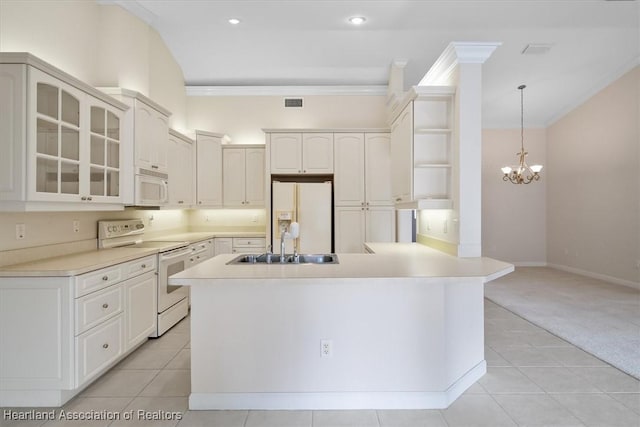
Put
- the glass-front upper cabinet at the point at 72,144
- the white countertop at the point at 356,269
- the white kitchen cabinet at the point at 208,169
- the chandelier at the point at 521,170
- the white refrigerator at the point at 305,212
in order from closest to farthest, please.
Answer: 1. the white countertop at the point at 356,269
2. the glass-front upper cabinet at the point at 72,144
3. the white refrigerator at the point at 305,212
4. the white kitchen cabinet at the point at 208,169
5. the chandelier at the point at 521,170

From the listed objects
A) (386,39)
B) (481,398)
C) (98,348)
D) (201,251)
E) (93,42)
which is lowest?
(481,398)

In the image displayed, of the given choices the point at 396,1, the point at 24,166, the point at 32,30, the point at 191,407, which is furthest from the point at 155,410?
the point at 396,1

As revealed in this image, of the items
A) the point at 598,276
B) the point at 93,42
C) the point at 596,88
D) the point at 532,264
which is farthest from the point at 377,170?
the point at 532,264

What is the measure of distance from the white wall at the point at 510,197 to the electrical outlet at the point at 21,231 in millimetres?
7338

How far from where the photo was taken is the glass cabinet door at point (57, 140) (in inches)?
88.7

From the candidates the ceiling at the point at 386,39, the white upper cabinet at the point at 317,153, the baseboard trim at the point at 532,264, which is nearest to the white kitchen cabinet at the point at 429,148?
the ceiling at the point at 386,39

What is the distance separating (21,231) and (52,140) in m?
0.72

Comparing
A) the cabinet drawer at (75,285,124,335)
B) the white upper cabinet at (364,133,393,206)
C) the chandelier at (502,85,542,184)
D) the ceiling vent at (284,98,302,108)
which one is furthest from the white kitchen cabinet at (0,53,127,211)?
the chandelier at (502,85,542,184)

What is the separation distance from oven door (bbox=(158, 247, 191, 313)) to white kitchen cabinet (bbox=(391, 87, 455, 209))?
8.07 ft

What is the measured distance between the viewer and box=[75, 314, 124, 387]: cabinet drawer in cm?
226

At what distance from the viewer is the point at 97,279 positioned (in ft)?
7.98

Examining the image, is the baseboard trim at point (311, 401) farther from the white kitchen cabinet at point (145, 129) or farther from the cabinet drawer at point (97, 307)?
the white kitchen cabinet at point (145, 129)

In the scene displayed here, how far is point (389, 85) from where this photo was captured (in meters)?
5.13

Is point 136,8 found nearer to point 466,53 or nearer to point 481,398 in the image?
point 466,53
